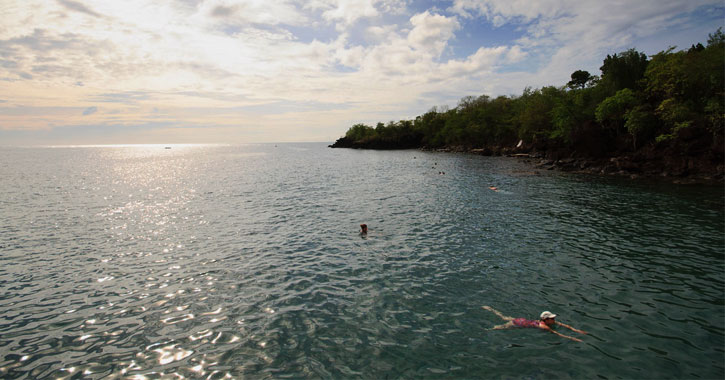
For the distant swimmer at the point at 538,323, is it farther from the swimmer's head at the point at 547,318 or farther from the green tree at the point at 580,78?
the green tree at the point at 580,78

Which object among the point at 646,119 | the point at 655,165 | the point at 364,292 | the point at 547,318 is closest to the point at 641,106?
the point at 646,119

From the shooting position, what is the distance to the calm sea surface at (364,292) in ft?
34.9

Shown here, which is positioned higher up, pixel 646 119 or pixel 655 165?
pixel 646 119

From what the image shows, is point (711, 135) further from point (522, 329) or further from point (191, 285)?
point (191, 285)

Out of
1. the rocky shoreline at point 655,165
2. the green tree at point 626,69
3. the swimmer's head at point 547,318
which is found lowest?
the swimmer's head at point 547,318

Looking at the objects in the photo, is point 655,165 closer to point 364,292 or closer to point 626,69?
point 626,69

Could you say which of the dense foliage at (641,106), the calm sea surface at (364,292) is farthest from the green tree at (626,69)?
the calm sea surface at (364,292)

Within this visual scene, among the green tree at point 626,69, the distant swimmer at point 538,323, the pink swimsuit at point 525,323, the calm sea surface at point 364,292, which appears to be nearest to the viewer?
the calm sea surface at point 364,292

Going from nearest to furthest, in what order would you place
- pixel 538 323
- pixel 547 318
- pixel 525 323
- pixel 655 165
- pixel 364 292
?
pixel 547 318 < pixel 538 323 < pixel 525 323 < pixel 364 292 < pixel 655 165

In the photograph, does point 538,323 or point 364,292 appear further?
point 364,292

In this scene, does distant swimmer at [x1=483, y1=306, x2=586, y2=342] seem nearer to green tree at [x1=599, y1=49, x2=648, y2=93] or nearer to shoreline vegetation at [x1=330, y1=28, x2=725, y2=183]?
shoreline vegetation at [x1=330, y1=28, x2=725, y2=183]

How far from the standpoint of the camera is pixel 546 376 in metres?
9.77

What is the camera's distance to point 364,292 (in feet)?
50.9

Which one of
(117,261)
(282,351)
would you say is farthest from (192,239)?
(282,351)
